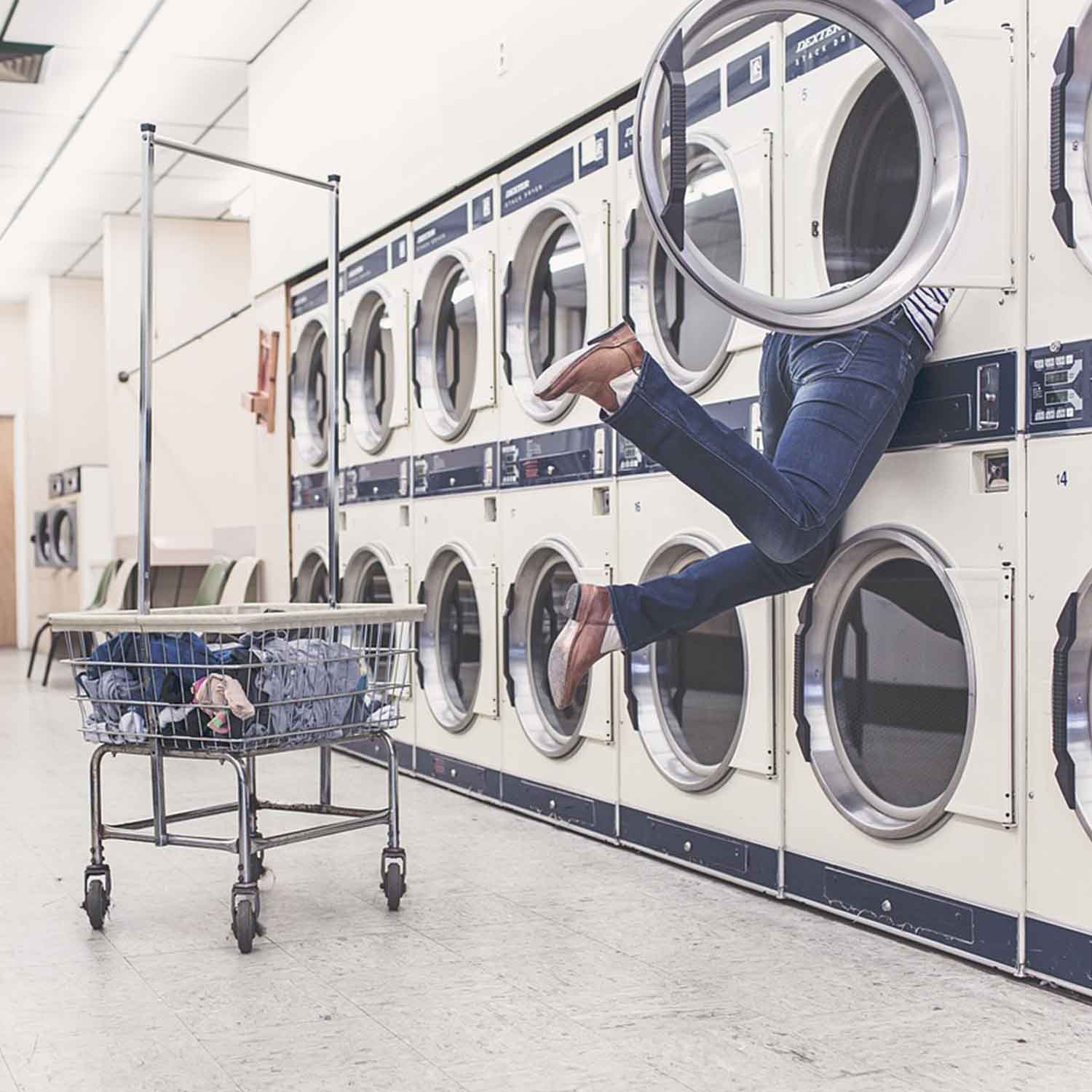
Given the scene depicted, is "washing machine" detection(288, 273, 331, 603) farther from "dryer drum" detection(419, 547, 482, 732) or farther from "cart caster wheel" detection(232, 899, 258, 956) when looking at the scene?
"cart caster wheel" detection(232, 899, 258, 956)

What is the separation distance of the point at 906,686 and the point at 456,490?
207 centimetres

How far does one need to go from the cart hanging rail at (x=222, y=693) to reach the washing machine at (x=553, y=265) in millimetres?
1058

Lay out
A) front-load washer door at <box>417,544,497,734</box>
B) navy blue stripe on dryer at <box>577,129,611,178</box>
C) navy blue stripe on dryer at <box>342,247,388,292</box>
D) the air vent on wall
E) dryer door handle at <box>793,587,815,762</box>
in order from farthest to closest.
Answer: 1. the air vent on wall
2. navy blue stripe on dryer at <box>342,247,388,292</box>
3. front-load washer door at <box>417,544,497,734</box>
4. navy blue stripe on dryer at <box>577,129,611,178</box>
5. dryer door handle at <box>793,587,815,762</box>

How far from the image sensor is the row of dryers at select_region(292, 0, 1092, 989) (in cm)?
240

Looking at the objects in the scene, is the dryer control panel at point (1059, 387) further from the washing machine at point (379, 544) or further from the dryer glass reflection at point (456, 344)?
the washing machine at point (379, 544)

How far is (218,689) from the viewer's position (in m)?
2.71

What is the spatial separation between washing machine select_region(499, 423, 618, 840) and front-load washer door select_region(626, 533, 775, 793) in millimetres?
140

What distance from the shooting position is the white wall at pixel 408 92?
377 centimetres

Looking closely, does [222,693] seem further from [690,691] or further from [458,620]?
[458,620]

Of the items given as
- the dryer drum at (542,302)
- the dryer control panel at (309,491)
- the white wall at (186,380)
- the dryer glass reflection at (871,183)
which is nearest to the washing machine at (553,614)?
the dryer drum at (542,302)

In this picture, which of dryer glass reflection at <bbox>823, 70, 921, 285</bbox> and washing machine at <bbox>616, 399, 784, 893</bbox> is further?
washing machine at <bbox>616, 399, 784, 893</bbox>

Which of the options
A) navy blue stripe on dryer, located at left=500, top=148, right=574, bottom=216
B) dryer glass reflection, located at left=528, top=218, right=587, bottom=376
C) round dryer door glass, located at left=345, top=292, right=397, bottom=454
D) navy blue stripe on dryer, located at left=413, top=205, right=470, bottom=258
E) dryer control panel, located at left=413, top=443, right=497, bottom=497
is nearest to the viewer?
navy blue stripe on dryer, located at left=500, top=148, right=574, bottom=216

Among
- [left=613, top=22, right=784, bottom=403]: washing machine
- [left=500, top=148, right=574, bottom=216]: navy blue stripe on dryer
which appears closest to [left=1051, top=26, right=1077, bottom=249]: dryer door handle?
[left=613, top=22, right=784, bottom=403]: washing machine

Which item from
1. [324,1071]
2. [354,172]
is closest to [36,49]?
[354,172]
